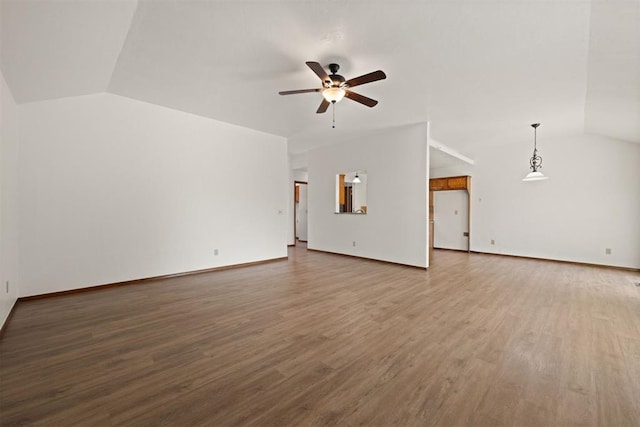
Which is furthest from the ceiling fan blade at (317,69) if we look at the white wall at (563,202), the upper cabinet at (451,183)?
the upper cabinet at (451,183)

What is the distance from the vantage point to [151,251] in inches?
168

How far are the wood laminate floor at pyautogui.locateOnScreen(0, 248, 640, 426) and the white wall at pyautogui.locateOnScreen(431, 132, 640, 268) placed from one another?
7.71ft

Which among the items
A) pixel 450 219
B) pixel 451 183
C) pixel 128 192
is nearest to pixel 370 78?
pixel 128 192

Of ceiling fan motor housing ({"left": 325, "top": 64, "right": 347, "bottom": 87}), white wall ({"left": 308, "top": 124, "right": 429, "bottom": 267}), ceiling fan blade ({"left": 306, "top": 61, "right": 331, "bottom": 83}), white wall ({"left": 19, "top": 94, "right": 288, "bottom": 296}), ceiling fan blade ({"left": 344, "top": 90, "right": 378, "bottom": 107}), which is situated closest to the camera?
ceiling fan blade ({"left": 306, "top": 61, "right": 331, "bottom": 83})

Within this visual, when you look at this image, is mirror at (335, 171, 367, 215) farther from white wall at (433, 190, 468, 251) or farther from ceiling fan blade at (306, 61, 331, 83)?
ceiling fan blade at (306, 61, 331, 83)

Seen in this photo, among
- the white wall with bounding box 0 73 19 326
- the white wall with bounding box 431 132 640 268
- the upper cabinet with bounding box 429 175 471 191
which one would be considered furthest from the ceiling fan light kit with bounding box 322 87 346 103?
the upper cabinet with bounding box 429 175 471 191

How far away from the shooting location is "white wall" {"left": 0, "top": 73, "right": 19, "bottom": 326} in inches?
101

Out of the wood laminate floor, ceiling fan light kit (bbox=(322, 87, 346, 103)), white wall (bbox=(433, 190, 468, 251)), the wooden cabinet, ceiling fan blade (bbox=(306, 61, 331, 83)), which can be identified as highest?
ceiling fan blade (bbox=(306, 61, 331, 83))

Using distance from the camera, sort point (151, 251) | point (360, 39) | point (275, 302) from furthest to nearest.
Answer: point (151, 251) → point (275, 302) → point (360, 39)

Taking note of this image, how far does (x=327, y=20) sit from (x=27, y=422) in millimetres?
3400

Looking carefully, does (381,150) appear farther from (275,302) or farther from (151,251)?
(151,251)

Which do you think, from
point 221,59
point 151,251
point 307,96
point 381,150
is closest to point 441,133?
point 381,150

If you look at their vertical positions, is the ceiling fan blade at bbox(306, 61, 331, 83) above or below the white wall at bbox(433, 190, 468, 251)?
above

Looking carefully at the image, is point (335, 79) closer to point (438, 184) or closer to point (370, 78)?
point (370, 78)
